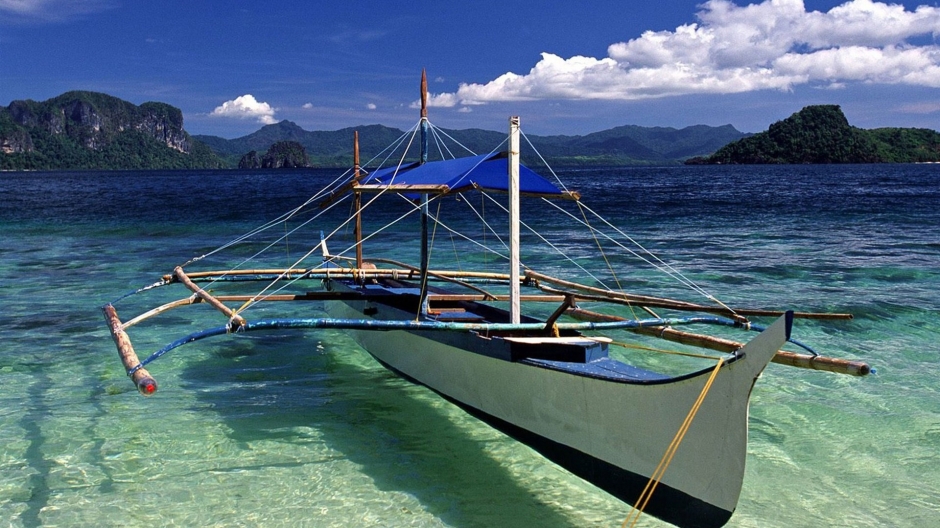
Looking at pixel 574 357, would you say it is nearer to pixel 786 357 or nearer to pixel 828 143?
pixel 786 357

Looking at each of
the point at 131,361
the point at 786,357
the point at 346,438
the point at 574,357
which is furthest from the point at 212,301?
the point at 786,357

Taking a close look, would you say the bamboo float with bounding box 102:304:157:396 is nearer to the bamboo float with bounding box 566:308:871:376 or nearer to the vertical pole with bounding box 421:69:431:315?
the vertical pole with bounding box 421:69:431:315

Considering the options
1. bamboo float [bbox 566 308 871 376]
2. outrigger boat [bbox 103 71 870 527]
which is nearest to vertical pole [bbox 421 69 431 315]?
outrigger boat [bbox 103 71 870 527]

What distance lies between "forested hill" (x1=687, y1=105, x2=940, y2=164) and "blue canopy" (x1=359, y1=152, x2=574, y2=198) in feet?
554

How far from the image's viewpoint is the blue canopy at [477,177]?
7848 millimetres

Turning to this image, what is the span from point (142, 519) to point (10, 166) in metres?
230

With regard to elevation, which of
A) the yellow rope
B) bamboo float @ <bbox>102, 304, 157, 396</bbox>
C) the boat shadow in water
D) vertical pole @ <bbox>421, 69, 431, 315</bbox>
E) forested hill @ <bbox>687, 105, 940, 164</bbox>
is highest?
forested hill @ <bbox>687, 105, 940, 164</bbox>

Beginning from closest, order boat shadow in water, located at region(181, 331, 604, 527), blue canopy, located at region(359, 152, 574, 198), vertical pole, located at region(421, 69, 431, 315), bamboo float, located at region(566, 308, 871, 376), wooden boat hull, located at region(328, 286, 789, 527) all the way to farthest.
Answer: wooden boat hull, located at region(328, 286, 789, 527) < bamboo float, located at region(566, 308, 871, 376) < boat shadow in water, located at region(181, 331, 604, 527) < blue canopy, located at region(359, 152, 574, 198) < vertical pole, located at region(421, 69, 431, 315)

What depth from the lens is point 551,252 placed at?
23.8 metres

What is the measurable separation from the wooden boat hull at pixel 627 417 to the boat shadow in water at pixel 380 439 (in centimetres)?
45

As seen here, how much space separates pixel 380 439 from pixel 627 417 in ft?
10.5

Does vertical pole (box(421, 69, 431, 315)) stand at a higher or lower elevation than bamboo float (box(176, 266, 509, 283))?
higher

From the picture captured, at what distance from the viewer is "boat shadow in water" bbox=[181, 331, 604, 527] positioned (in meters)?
6.44

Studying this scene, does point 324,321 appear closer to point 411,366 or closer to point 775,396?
point 411,366
